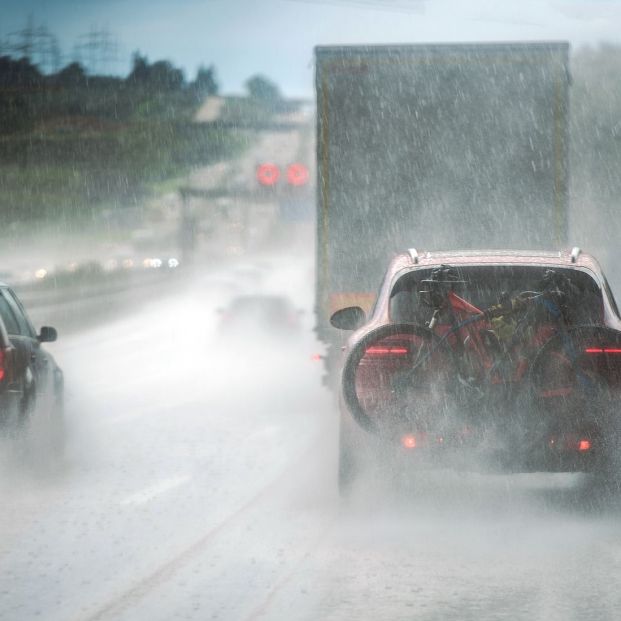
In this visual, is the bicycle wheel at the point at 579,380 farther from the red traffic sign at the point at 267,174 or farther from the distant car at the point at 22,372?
the red traffic sign at the point at 267,174

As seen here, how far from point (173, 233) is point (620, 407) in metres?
158

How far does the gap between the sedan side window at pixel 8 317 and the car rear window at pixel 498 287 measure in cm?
363

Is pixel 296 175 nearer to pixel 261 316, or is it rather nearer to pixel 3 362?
pixel 261 316

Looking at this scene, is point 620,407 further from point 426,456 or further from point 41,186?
point 41,186

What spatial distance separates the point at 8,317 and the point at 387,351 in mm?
4315

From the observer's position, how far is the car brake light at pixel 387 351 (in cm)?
848

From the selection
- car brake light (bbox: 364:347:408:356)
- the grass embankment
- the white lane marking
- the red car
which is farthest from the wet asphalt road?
the grass embankment

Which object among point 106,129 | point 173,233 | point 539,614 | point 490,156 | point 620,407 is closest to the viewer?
point 539,614

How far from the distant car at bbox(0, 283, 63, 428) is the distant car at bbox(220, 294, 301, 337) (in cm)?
1517

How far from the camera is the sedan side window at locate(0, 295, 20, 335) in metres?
11.7

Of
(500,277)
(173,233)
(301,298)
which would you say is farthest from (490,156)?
(173,233)

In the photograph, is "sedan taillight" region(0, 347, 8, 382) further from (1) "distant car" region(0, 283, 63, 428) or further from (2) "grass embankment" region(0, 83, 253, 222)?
(2) "grass embankment" region(0, 83, 253, 222)

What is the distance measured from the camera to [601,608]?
21.2 feet

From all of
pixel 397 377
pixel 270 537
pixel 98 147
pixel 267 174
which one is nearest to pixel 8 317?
pixel 270 537
